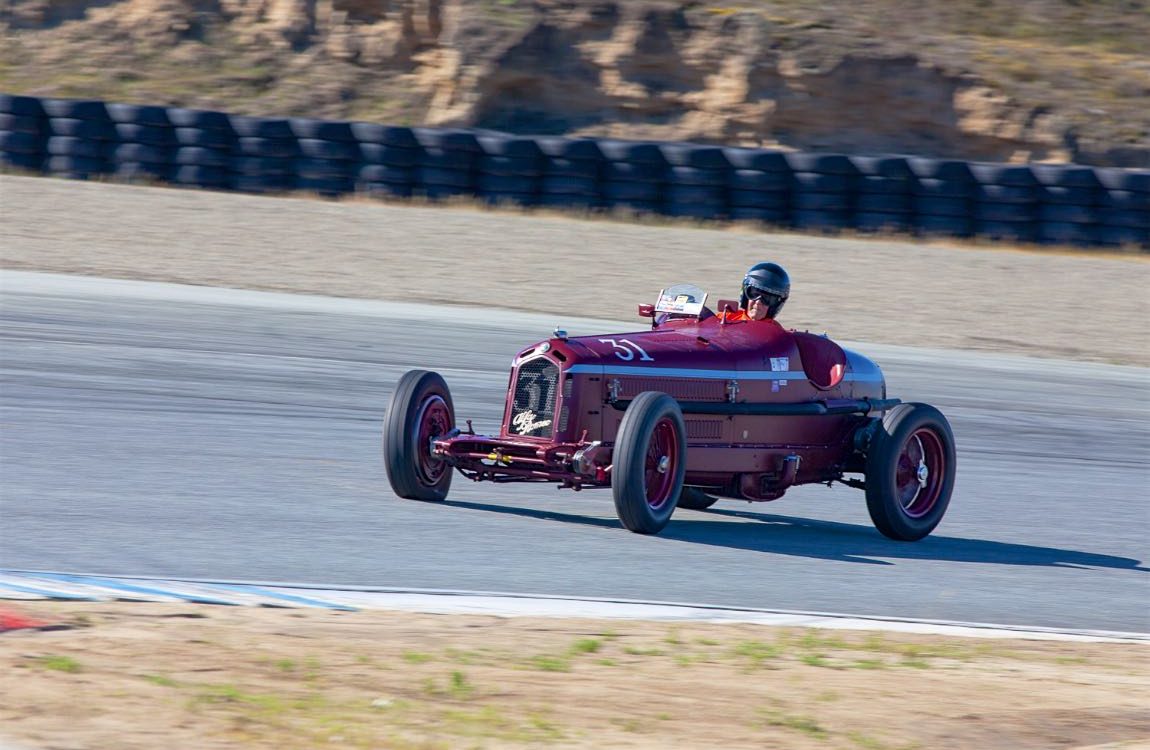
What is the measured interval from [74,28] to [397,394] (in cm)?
2141

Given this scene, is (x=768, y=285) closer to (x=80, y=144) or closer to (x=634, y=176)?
(x=634, y=176)

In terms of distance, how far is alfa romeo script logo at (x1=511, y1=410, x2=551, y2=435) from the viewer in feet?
28.9

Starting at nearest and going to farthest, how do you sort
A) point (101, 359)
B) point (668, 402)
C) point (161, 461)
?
point (668, 402) → point (161, 461) → point (101, 359)

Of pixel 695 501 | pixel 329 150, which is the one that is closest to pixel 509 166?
pixel 329 150

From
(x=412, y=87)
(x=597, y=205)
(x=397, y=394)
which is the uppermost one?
(x=412, y=87)

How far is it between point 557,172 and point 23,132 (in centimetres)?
663

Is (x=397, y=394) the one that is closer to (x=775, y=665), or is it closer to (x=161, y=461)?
(x=161, y=461)

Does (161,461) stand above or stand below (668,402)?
below

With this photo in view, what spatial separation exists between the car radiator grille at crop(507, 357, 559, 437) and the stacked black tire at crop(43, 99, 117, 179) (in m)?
13.9

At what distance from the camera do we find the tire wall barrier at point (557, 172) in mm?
21297

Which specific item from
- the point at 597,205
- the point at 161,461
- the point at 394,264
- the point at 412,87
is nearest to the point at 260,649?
the point at 161,461

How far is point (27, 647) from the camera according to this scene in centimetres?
569

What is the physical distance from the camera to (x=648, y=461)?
28.0 ft

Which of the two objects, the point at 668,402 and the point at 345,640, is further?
the point at 668,402
